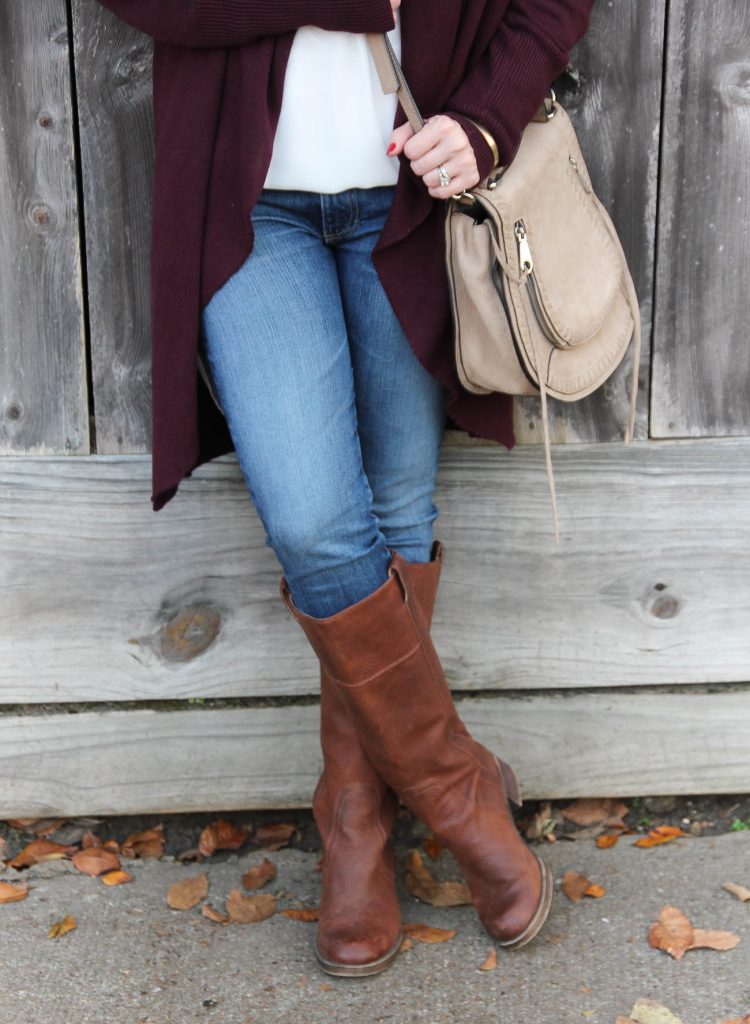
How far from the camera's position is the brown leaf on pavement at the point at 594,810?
2416mm

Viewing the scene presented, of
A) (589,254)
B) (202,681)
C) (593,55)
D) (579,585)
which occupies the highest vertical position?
(593,55)

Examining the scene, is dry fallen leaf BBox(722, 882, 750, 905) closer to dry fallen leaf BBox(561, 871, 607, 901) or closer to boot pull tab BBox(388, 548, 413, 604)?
dry fallen leaf BBox(561, 871, 607, 901)

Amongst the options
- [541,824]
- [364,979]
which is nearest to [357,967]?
[364,979]

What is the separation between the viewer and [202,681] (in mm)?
2311

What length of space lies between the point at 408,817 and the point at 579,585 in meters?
0.61

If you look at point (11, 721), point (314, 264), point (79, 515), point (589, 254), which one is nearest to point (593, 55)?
point (589, 254)

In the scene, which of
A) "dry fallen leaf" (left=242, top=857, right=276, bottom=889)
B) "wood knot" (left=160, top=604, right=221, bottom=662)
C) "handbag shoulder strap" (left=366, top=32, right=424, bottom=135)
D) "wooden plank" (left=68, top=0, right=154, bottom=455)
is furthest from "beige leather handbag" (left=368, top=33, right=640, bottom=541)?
"dry fallen leaf" (left=242, top=857, right=276, bottom=889)

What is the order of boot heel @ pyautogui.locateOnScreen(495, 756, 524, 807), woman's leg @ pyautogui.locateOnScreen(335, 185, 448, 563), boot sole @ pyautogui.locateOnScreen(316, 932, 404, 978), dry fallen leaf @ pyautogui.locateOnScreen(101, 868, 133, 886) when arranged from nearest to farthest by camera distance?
woman's leg @ pyautogui.locateOnScreen(335, 185, 448, 563) → boot sole @ pyautogui.locateOnScreen(316, 932, 404, 978) → boot heel @ pyautogui.locateOnScreen(495, 756, 524, 807) → dry fallen leaf @ pyautogui.locateOnScreen(101, 868, 133, 886)

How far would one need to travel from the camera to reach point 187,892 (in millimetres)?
2191

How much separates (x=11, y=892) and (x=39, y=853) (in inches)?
6.1

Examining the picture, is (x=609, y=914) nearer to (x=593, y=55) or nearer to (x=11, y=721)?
(x=11, y=721)

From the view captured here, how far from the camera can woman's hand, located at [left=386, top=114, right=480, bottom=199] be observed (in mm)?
1626

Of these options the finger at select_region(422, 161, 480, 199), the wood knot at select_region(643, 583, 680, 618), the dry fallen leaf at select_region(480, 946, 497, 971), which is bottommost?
the dry fallen leaf at select_region(480, 946, 497, 971)

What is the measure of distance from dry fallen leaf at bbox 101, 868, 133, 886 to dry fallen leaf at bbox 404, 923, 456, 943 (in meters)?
0.59
